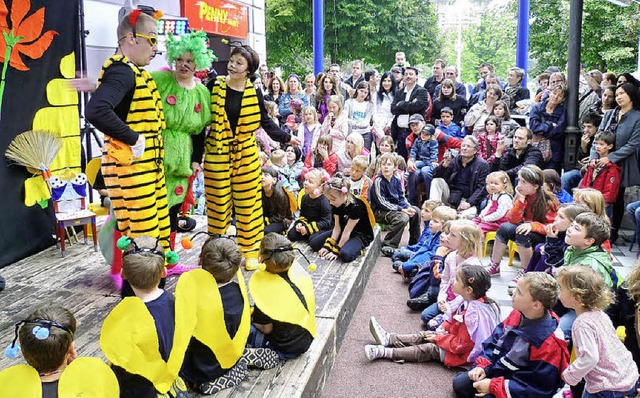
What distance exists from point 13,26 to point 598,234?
13.8ft

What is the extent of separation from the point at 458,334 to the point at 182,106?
6.86 feet

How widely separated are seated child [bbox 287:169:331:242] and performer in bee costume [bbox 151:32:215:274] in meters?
1.62

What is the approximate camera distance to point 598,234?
146 inches

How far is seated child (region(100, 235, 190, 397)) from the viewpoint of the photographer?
2445 mm

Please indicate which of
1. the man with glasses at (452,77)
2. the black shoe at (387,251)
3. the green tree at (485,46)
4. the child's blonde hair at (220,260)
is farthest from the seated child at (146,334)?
the green tree at (485,46)

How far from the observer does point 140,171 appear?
3.60 metres

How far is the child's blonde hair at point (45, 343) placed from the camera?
7.04ft

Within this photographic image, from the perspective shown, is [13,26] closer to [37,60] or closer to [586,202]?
[37,60]

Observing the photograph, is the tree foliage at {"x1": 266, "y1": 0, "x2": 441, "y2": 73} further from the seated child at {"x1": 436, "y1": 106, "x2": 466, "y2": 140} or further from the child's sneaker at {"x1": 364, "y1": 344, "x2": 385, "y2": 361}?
the child's sneaker at {"x1": 364, "y1": 344, "x2": 385, "y2": 361}

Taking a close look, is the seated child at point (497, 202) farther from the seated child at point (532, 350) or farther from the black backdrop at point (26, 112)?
the black backdrop at point (26, 112)

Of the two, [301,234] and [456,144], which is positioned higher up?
[456,144]

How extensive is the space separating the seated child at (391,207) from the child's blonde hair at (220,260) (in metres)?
3.31

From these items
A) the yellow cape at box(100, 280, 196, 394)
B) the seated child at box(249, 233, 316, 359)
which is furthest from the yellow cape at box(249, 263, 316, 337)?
the yellow cape at box(100, 280, 196, 394)

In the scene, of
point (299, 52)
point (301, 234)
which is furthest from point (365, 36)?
point (301, 234)
